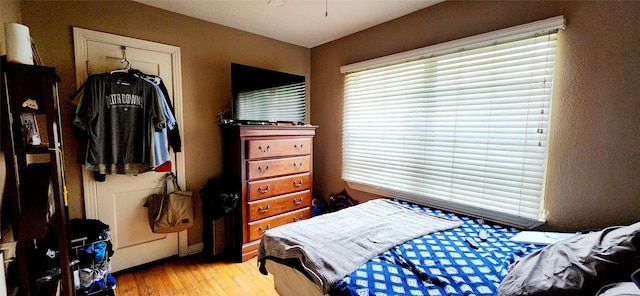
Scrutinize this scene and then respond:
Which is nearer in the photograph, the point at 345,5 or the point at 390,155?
the point at 345,5

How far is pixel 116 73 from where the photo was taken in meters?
2.05

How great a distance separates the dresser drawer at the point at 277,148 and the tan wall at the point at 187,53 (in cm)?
55

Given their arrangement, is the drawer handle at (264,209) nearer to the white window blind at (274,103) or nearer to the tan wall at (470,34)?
the tan wall at (470,34)

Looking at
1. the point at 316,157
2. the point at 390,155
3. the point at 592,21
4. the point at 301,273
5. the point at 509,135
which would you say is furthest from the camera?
the point at 316,157

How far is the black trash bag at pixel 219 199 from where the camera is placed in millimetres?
2328

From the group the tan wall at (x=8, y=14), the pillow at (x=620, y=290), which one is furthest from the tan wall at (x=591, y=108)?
the tan wall at (x=8, y=14)

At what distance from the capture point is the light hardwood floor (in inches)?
78.9

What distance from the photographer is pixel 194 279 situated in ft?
7.12

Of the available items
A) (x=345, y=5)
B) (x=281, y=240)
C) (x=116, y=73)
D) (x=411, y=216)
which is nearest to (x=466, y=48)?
(x=345, y=5)

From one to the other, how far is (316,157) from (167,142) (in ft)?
5.83

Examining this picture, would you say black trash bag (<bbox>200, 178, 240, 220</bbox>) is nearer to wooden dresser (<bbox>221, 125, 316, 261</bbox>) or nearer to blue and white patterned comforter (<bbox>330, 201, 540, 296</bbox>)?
wooden dresser (<bbox>221, 125, 316, 261</bbox>)

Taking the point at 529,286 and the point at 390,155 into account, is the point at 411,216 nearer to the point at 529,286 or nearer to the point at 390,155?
the point at 390,155

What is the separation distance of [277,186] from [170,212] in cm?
98

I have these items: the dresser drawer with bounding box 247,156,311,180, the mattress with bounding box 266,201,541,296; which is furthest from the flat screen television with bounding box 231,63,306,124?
the mattress with bounding box 266,201,541,296
